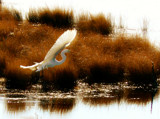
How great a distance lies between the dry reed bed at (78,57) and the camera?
36.9ft

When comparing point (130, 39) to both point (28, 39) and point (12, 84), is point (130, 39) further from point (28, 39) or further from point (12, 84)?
point (12, 84)

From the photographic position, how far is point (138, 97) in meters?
10.5

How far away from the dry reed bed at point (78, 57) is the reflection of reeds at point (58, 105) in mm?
1124

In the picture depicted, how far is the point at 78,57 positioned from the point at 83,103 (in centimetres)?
297

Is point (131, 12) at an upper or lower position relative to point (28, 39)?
upper

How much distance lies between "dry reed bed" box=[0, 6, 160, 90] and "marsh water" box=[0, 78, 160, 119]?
34 centimetres

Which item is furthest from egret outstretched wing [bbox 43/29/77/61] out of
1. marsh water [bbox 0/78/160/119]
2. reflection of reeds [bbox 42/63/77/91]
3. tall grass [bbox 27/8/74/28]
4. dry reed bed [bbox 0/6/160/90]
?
tall grass [bbox 27/8/74/28]

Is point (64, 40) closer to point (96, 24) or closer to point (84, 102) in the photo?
point (84, 102)

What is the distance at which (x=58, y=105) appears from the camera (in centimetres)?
953

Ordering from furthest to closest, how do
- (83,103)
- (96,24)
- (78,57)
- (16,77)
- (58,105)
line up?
1. (96,24)
2. (78,57)
3. (16,77)
4. (83,103)
5. (58,105)

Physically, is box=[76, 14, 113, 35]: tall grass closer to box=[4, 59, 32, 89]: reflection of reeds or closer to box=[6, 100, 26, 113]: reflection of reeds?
box=[4, 59, 32, 89]: reflection of reeds

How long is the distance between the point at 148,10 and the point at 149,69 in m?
11.4

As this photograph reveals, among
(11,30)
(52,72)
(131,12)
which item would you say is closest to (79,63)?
(52,72)

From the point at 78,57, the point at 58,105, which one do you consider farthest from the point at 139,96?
the point at 78,57
